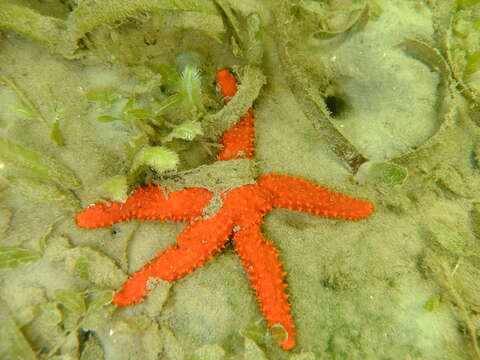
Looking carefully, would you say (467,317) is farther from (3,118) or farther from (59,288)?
(3,118)

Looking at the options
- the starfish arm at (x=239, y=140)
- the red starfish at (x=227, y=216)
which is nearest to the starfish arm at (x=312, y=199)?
the red starfish at (x=227, y=216)

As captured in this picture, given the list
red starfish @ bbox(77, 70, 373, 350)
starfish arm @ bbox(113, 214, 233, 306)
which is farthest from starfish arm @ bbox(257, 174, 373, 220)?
starfish arm @ bbox(113, 214, 233, 306)

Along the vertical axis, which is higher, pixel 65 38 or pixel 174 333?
pixel 65 38

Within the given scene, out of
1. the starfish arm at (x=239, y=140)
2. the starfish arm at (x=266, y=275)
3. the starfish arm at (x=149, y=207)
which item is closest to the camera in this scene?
the starfish arm at (x=266, y=275)

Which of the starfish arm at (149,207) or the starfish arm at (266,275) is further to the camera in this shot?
the starfish arm at (149,207)

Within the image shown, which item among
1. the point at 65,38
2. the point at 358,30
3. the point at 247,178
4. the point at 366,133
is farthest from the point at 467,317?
the point at 65,38

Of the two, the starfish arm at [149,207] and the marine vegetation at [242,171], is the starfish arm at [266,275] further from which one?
the starfish arm at [149,207]
